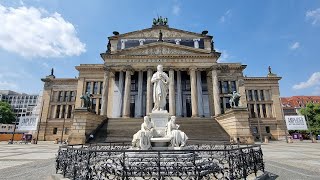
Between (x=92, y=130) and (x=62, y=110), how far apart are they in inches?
1030

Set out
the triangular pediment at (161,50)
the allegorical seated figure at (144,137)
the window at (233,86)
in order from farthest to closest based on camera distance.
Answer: the window at (233,86) < the triangular pediment at (161,50) < the allegorical seated figure at (144,137)

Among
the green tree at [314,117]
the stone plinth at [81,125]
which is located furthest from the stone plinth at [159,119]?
the green tree at [314,117]

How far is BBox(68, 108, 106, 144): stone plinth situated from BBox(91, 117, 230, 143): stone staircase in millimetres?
1668

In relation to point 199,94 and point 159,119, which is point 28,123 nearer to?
point 199,94

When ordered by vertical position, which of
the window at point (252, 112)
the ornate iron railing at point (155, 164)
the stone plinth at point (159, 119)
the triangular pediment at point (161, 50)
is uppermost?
the triangular pediment at point (161, 50)

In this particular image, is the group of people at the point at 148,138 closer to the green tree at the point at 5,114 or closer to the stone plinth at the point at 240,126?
the stone plinth at the point at 240,126

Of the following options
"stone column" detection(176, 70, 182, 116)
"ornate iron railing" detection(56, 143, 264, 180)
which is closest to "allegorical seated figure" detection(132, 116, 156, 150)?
"ornate iron railing" detection(56, 143, 264, 180)

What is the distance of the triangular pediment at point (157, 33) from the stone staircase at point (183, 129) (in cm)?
2326

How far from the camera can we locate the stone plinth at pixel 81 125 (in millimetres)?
25625

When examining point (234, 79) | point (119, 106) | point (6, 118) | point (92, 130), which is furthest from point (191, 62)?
point (6, 118)

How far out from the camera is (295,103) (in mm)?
→ 89688

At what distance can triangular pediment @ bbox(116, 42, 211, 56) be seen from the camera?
39.4 m

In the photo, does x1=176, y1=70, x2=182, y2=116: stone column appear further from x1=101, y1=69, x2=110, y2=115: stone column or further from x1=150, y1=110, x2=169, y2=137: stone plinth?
x1=150, y1=110, x2=169, y2=137: stone plinth

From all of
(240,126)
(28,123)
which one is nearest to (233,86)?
(240,126)
